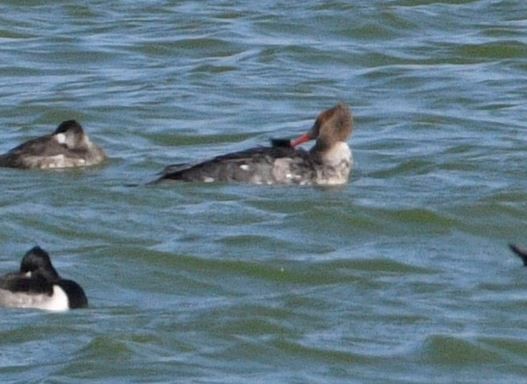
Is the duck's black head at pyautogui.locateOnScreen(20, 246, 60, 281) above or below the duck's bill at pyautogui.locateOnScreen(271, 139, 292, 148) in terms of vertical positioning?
above

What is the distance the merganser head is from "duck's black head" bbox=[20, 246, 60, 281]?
4.77 m

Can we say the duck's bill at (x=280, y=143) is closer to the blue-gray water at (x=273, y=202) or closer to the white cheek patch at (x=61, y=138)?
the blue-gray water at (x=273, y=202)

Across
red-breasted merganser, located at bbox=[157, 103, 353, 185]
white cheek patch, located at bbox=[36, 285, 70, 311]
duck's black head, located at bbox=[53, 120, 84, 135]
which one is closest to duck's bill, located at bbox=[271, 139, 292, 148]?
red-breasted merganser, located at bbox=[157, 103, 353, 185]

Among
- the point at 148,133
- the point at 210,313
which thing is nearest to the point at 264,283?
the point at 210,313

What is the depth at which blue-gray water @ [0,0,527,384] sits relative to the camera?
13.8 m

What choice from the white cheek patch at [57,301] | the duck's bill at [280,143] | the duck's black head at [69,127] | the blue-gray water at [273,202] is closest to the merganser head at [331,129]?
the duck's bill at [280,143]

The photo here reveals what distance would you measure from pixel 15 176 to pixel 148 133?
2.54m

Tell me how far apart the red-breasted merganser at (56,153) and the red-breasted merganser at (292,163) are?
3.51 feet

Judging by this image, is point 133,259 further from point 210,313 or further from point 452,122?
point 452,122

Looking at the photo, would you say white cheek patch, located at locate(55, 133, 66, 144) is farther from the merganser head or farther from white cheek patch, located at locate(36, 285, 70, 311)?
white cheek patch, located at locate(36, 285, 70, 311)

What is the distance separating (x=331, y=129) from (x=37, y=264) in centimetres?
497

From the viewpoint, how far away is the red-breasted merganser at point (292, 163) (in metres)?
18.5

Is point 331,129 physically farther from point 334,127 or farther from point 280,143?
point 280,143

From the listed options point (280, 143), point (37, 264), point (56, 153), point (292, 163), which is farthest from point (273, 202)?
point (37, 264)
